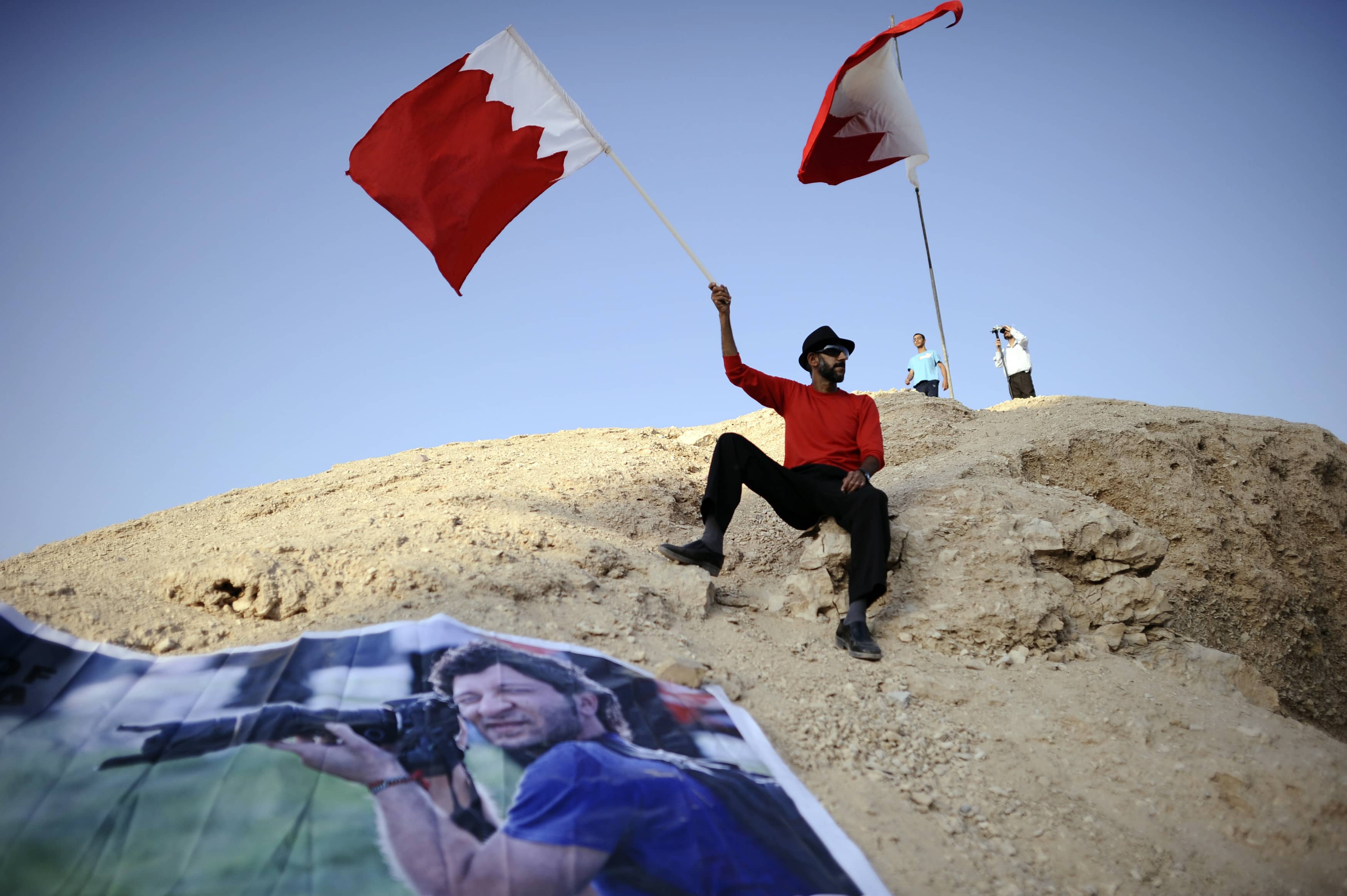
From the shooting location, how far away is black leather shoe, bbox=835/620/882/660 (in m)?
3.66

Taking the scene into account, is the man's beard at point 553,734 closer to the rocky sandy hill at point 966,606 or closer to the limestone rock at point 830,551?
the rocky sandy hill at point 966,606

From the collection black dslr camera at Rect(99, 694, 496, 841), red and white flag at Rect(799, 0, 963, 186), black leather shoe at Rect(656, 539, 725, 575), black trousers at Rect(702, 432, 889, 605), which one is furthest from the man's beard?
red and white flag at Rect(799, 0, 963, 186)

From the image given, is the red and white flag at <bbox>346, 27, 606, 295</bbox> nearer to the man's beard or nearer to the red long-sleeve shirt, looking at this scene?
the red long-sleeve shirt

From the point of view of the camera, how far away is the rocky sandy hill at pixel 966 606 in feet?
9.12

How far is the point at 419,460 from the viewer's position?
6602 mm

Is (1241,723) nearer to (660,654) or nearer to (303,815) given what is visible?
(660,654)

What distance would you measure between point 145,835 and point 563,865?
3.69 ft

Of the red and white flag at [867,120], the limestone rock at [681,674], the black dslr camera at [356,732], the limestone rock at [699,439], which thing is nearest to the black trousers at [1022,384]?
the red and white flag at [867,120]

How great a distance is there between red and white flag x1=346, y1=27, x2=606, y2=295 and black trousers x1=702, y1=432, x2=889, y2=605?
78.6 inches

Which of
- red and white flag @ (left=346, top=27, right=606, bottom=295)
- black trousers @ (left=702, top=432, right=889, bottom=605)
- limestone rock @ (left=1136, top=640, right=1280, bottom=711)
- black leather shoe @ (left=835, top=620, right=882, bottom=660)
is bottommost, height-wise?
limestone rock @ (left=1136, top=640, right=1280, bottom=711)

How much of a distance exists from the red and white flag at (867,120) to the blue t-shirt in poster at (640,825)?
4824 mm

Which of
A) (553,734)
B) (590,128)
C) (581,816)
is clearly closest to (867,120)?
(590,128)

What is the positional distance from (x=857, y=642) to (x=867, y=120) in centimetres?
430

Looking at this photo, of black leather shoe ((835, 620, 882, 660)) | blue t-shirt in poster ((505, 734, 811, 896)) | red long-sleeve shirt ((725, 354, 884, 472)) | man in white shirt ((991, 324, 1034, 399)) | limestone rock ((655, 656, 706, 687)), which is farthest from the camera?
man in white shirt ((991, 324, 1034, 399))
